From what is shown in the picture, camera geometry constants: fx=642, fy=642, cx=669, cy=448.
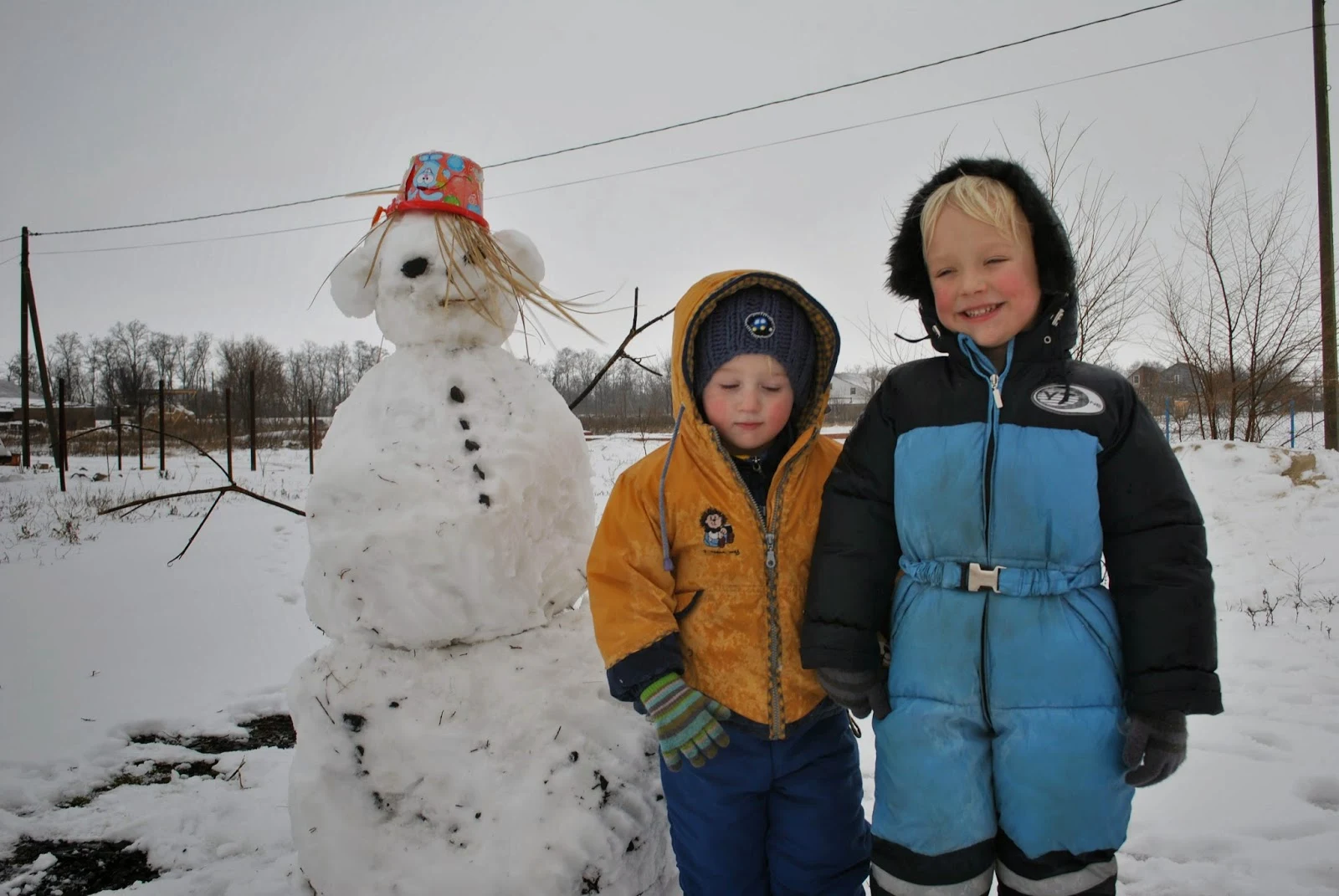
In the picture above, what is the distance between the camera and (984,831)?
130 cm

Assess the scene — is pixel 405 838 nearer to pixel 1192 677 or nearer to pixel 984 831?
pixel 984 831

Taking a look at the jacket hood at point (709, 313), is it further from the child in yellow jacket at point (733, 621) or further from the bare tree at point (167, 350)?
the bare tree at point (167, 350)

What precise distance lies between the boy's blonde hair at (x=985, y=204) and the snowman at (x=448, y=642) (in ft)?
3.94

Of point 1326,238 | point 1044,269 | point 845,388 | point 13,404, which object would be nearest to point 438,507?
point 1044,269

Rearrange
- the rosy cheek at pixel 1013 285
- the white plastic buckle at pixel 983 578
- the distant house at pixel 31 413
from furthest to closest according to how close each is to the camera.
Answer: the distant house at pixel 31 413, the rosy cheek at pixel 1013 285, the white plastic buckle at pixel 983 578

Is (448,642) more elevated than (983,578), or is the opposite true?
(983,578)

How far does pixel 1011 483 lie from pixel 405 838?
1.70 metres

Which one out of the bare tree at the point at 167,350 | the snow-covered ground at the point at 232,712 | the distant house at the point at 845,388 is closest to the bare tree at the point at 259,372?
the bare tree at the point at 167,350

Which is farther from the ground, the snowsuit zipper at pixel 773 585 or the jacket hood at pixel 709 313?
the jacket hood at pixel 709 313

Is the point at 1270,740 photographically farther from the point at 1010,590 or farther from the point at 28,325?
the point at 28,325

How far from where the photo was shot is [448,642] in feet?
5.98

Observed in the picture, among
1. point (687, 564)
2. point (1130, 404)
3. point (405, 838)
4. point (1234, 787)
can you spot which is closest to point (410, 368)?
point (687, 564)

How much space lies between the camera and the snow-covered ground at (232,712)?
6.94 ft

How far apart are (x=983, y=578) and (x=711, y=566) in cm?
58
